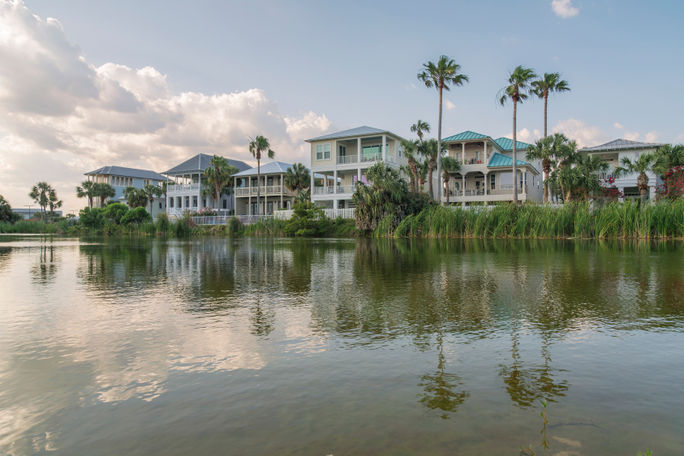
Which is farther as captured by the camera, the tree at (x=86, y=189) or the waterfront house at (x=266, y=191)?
the tree at (x=86, y=189)

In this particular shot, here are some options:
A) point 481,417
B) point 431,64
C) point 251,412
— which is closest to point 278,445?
point 251,412

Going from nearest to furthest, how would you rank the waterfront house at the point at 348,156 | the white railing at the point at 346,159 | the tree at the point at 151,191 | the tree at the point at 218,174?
the waterfront house at the point at 348,156 → the white railing at the point at 346,159 → the tree at the point at 218,174 → the tree at the point at 151,191

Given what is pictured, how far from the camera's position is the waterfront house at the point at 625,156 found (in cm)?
4562

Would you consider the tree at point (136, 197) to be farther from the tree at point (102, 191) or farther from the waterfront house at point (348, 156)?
the waterfront house at point (348, 156)

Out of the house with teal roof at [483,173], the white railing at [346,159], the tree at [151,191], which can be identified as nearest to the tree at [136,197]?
the tree at [151,191]

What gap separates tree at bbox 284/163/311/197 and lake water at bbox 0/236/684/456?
4866 centimetres

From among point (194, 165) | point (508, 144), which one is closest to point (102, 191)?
point (194, 165)

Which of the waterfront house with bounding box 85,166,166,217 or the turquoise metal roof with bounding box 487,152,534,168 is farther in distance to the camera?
the waterfront house with bounding box 85,166,166,217

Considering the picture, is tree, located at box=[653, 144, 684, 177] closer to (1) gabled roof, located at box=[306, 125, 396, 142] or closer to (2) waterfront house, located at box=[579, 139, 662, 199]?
(2) waterfront house, located at box=[579, 139, 662, 199]

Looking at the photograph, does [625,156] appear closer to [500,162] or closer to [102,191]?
[500,162]


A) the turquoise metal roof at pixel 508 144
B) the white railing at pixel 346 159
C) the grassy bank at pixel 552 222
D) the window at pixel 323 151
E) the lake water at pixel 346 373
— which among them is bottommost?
the lake water at pixel 346 373

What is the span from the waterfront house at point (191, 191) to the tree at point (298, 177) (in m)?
10.9

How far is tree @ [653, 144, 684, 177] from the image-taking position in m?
36.2

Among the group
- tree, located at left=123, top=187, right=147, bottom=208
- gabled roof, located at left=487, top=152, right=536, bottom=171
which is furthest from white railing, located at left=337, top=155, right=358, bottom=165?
tree, located at left=123, top=187, right=147, bottom=208
